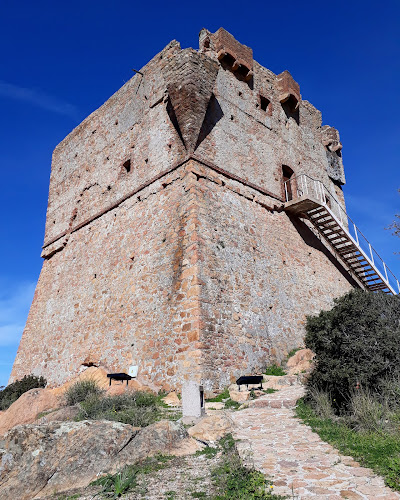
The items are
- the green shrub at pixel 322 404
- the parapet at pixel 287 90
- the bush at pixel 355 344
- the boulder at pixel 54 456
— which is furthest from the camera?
the parapet at pixel 287 90

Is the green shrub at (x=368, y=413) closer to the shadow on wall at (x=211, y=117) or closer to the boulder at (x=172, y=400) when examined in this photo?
the boulder at (x=172, y=400)

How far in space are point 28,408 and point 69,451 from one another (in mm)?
4639

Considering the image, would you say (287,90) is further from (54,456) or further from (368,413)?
(54,456)

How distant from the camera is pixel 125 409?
290 inches

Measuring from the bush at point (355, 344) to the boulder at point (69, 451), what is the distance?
2.84 m

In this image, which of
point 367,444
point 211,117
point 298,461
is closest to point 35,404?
point 298,461

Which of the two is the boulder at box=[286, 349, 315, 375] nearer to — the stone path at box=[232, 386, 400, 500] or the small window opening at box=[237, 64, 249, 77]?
the stone path at box=[232, 386, 400, 500]

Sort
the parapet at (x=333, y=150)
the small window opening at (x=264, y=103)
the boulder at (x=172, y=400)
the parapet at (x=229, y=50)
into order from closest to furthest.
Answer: the boulder at (x=172, y=400) < the parapet at (x=229, y=50) < the small window opening at (x=264, y=103) < the parapet at (x=333, y=150)

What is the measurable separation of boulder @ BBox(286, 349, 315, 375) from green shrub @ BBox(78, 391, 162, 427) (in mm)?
3710

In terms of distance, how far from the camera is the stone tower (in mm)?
10359

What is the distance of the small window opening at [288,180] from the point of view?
1538cm

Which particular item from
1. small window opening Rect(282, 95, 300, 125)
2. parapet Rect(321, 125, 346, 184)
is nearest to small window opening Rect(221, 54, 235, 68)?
small window opening Rect(282, 95, 300, 125)

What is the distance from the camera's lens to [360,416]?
589 centimetres

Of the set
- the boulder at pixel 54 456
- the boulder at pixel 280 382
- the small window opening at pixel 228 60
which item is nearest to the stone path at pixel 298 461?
the boulder at pixel 54 456
